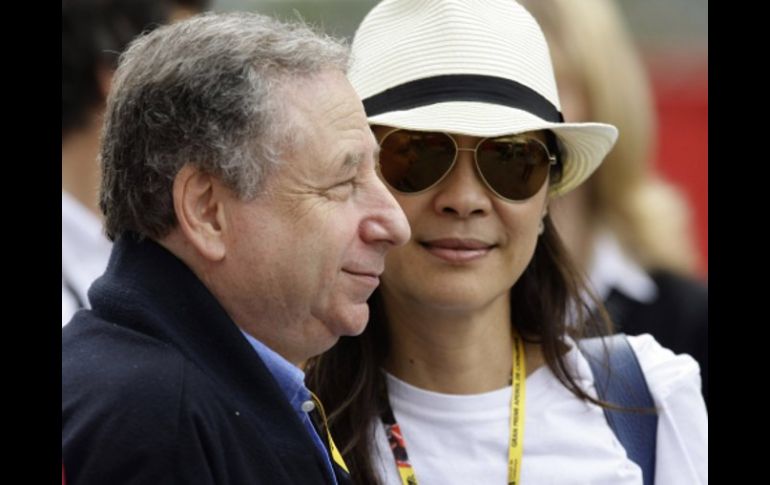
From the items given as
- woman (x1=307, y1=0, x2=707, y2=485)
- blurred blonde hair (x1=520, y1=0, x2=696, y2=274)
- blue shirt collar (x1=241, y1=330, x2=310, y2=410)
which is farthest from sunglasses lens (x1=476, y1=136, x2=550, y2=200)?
blurred blonde hair (x1=520, y1=0, x2=696, y2=274)

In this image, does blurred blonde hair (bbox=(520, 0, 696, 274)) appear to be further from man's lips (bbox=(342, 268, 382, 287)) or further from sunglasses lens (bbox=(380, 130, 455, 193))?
man's lips (bbox=(342, 268, 382, 287))

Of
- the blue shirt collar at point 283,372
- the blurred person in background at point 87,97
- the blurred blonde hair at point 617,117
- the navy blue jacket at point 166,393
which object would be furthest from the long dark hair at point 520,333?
the blurred blonde hair at point 617,117

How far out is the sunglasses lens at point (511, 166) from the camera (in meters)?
2.84

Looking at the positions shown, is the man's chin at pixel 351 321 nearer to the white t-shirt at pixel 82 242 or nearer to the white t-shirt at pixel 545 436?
the white t-shirt at pixel 545 436

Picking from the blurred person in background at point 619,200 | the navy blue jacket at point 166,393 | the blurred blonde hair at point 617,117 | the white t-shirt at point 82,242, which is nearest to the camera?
the navy blue jacket at point 166,393

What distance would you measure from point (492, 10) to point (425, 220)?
53cm

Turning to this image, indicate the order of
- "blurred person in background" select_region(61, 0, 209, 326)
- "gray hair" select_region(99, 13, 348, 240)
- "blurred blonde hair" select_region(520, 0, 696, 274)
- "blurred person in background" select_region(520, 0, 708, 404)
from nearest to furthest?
"gray hair" select_region(99, 13, 348, 240)
"blurred person in background" select_region(61, 0, 209, 326)
"blurred person in background" select_region(520, 0, 708, 404)
"blurred blonde hair" select_region(520, 0, 696, 274)

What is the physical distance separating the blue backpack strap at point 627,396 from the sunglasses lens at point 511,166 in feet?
1.53

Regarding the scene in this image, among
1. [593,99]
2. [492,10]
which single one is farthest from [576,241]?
[492,10]

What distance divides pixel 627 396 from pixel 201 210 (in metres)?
→ 1.18

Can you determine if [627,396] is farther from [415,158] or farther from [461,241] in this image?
[415,158]

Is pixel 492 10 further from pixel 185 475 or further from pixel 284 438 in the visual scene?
pixel 185 475

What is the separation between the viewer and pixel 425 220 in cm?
286

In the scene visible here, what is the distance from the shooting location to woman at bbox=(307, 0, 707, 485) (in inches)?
112
